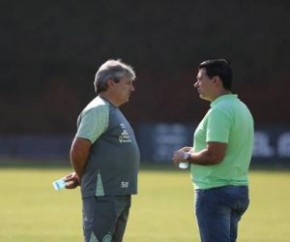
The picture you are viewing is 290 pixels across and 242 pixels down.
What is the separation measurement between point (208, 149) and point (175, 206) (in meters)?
10.4

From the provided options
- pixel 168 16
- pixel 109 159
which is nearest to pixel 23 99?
pixel 168 16

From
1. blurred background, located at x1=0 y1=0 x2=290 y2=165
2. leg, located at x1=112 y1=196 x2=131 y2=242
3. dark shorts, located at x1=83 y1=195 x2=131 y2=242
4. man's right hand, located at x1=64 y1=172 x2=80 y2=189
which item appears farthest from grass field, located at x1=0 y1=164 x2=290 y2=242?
blurred background, located at x1=0 y1=0 x2=290 y2=165

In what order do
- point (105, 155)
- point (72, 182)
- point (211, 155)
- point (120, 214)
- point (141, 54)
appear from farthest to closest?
point (141, 54) < point (72, 182) < point (120, 214) < point (105, 155) < point (211, 155)

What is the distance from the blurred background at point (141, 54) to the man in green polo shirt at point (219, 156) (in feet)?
120

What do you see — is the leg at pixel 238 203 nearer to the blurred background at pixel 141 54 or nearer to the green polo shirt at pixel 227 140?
the green polo shirt at pixel 227 140

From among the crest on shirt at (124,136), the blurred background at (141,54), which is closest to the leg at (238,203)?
the crest on shirt at (124,136)

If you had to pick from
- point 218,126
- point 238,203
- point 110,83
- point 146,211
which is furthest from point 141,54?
point 218,126

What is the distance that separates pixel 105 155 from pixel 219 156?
34.3 inches

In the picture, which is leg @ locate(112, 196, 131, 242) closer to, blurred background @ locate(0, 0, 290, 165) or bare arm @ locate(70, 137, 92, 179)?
bare arm @ locate(70, 137, 92, 179)

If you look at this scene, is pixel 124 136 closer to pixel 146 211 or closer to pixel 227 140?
pixel 227 140

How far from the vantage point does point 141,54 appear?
1832 inches

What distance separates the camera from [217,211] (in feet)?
23.6

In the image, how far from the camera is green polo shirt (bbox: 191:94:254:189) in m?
7.19

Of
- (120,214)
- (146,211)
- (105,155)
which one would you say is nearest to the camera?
(105,155)
